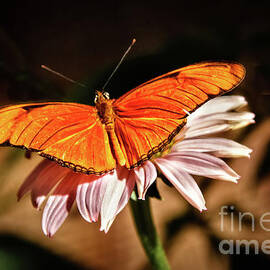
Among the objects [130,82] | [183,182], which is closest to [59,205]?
[183,182]

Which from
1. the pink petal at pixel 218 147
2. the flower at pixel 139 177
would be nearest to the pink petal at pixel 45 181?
the flower at pixel 139 177

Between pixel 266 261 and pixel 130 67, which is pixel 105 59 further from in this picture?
pixel 266 261

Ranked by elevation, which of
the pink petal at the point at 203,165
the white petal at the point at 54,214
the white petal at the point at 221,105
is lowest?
the white petal at the point at 54,214

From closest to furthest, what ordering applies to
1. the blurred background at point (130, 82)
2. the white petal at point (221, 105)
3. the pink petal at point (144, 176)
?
the pink petal at point (144, 176) < the white petal at point (221, 105) < the blurred background at point (130, 82)

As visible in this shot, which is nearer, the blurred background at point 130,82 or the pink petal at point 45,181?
the pink petal at point 45,181

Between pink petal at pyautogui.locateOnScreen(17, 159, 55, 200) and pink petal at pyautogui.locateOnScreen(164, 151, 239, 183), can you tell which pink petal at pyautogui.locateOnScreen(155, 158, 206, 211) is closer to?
pink petal at pyautogui.locateOnScreen(164, 151, 239, 183)

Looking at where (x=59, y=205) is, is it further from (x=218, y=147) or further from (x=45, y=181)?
(x=218, y=147)

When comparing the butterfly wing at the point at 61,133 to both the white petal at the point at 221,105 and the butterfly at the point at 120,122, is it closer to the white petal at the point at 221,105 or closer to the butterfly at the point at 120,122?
the butterfly at the point at 120,122
